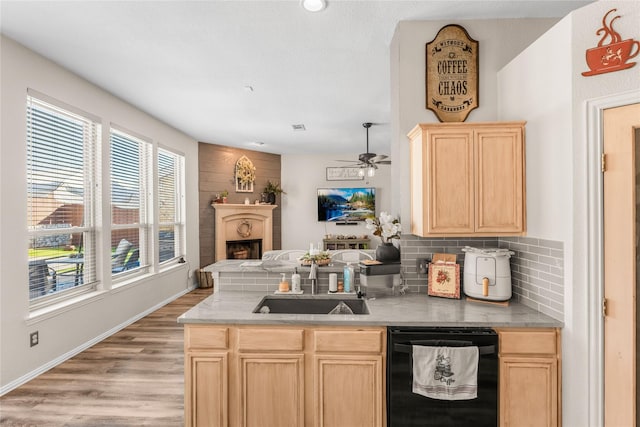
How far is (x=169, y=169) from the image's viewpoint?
565 cm

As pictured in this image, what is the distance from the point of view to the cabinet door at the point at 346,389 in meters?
2.00

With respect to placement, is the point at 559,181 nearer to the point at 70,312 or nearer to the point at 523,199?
the point at 523,199

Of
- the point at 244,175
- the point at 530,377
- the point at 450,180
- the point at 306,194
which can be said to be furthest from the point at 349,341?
the point at 306,194

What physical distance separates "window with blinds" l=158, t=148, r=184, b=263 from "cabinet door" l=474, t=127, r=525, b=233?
15.2 feet

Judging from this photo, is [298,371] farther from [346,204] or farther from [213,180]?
[346,204]

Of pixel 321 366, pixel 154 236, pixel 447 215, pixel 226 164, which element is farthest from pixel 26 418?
pixel 226 164

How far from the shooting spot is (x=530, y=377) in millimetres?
1941

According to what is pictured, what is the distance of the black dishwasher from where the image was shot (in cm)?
191

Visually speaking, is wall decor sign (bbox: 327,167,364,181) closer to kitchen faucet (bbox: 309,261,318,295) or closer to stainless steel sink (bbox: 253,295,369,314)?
kitchen faucet (bbox: 309,261,318,295)

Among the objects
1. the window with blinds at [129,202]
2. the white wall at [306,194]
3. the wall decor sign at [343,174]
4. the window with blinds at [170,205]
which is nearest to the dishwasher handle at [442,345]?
the window with blinds at [129,202]

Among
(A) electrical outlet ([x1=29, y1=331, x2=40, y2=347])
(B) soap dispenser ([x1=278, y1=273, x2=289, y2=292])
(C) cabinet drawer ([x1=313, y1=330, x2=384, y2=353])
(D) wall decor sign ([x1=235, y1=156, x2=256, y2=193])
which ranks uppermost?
(D) wall decor sign ([x1=235, y1=156, x2=256, y2=193])

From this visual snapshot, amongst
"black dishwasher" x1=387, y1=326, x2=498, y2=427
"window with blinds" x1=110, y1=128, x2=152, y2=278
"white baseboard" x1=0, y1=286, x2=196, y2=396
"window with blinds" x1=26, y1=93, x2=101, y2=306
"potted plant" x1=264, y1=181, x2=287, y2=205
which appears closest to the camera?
"black dishwasher" x1=387, y1=326, x2=498, y2=427

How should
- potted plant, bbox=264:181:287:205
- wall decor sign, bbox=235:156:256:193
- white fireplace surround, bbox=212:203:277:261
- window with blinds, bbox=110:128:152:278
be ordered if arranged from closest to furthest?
window with blinds, bbox=110:128:152:278 → white fireplace surround, bbox=212:203:277:261 → wall decor sign, bbox=235:156:256:193 → potted plant, bbox=264:181:287:205

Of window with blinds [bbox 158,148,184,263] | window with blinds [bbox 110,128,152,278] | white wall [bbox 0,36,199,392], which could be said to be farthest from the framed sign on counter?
window with blinds [bbox 158,148,184,263]
